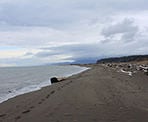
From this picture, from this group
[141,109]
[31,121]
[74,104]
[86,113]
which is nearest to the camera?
[31,121]

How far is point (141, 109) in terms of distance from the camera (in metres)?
12.9

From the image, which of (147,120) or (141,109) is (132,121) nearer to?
(147,120)

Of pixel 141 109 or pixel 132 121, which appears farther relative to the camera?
pixel 141 109

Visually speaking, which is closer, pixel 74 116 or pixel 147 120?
pixel 147 120

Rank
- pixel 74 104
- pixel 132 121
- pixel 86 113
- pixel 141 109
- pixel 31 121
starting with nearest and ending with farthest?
1. pixel 132 121
2. pixel 31 121
3. pixel 86 113
4. pixel 141 109
5. pixel 74 104

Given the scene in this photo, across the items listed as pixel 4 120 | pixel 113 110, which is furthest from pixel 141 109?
pixel 4 120

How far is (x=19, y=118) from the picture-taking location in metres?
12.2

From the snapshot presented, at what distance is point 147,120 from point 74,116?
102 inches

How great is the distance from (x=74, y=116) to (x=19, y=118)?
227 centimetres

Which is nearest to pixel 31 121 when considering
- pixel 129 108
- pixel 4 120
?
pixel 4 120

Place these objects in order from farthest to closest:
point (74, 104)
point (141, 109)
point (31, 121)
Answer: point (74, 104)
point (141, 109)
point (31, 121)

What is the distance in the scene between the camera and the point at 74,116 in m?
11.5

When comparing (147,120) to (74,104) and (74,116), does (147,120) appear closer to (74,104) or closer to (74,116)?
(74,116)

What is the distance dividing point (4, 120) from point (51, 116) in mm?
1982
